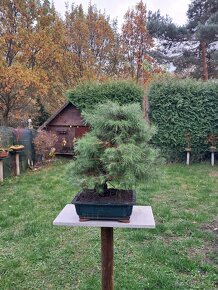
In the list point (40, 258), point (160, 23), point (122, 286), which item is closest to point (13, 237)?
point (40, 258)

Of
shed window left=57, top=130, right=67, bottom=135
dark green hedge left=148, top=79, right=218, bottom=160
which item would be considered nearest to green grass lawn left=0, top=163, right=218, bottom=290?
dark green hedge left=148, top=79, right=218, bottom=160

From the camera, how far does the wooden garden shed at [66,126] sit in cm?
798

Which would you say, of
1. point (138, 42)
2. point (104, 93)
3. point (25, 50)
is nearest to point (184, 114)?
point (104, 93)

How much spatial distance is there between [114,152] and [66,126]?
6.79m

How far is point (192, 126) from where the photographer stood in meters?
7.43

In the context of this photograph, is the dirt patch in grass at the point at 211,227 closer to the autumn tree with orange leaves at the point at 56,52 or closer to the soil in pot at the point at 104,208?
the soil in pot at the point at 104,208

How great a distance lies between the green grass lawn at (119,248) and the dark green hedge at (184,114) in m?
3.25

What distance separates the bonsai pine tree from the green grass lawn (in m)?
0.20

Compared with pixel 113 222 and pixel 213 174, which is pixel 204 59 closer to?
pixel 213 174

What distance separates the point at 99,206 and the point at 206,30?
9.45 metres

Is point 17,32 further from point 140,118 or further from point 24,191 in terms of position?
point 140,118

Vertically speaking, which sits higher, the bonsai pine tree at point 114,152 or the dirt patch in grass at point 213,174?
the bonsai pine tree at point 114,152

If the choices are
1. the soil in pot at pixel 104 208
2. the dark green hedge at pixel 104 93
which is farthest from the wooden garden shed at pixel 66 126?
the soil in pot at pixel 104 208

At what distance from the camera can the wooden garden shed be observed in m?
7.98
